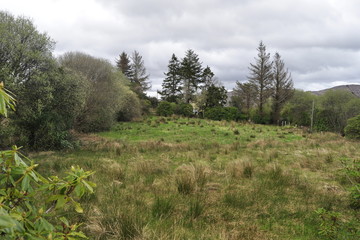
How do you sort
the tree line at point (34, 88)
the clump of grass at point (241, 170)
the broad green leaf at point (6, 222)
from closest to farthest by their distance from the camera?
the broad green leaf at point (6, 222)
the clump of grass at point (241, 170)
the tree line at point (34, 88)

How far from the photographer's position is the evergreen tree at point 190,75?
50.0 metres

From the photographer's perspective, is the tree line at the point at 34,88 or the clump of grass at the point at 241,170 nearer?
the clump of grass at the point at 241,170

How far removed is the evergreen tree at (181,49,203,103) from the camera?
50031mm

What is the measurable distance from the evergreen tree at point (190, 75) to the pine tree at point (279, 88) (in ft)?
58.0

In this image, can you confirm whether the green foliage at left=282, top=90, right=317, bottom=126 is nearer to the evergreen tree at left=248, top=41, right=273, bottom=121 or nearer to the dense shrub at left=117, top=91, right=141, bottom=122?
the evergreen tree at left=248, top=41, right=273, bottom=121

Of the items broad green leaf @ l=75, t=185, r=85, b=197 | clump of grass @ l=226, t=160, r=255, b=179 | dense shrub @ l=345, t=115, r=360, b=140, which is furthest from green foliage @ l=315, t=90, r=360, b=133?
broad green leaf @ l=75, t=185, r=85, b=197

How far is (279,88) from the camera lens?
36656 millimetres

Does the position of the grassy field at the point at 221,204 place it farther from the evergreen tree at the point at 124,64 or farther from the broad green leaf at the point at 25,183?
the evergreen tree at the point at 124,64

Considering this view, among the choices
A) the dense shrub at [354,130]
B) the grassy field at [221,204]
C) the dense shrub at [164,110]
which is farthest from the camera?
the dense shrub at [164,110]

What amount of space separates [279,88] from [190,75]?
2072 centimetres

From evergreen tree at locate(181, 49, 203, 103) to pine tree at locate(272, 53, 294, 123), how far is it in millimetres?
17674

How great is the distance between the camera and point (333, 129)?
30.7 metres

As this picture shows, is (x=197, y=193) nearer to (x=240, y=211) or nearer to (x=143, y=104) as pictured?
(x=240, y=211)

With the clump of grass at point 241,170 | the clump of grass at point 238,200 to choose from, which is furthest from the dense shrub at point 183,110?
the clump of grass at point 238,200
